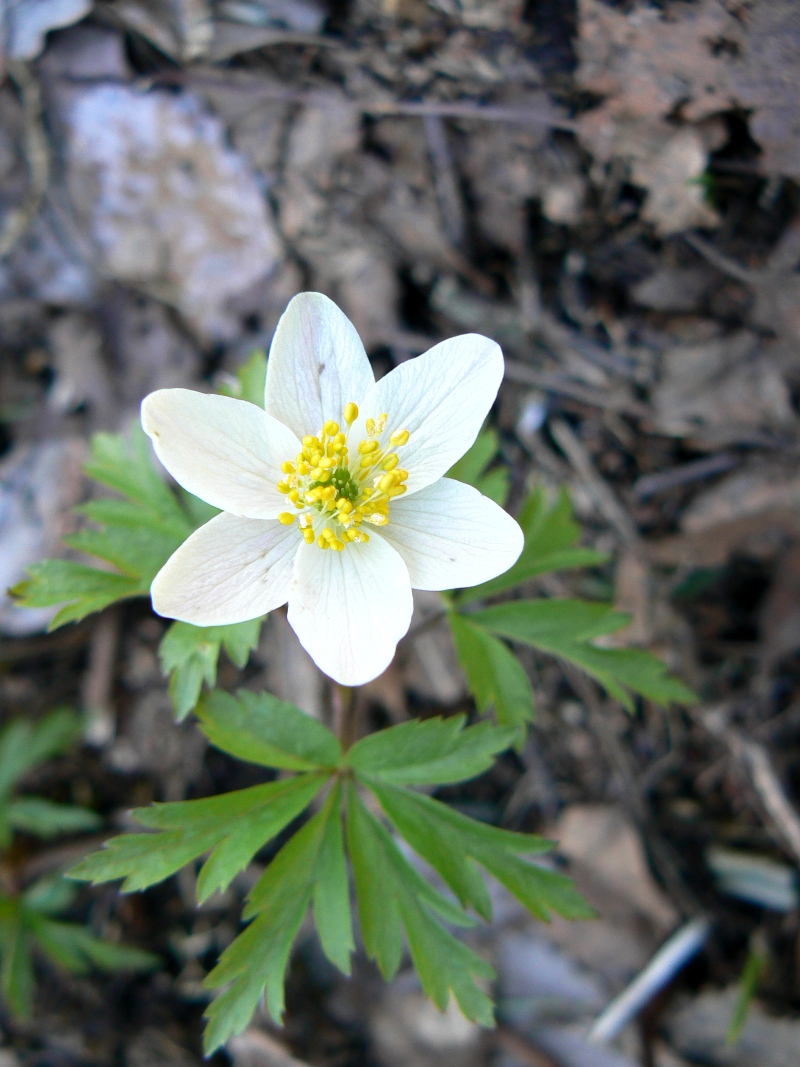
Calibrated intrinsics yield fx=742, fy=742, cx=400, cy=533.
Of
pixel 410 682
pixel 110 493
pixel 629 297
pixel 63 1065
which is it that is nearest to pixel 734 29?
pixel 629 297

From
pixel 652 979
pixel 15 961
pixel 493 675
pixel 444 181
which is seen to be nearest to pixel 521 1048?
pixel 652 979

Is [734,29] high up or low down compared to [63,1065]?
up

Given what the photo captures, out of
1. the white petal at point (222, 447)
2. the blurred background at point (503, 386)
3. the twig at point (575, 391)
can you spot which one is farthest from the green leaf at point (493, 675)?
the twig at point (575, 391)

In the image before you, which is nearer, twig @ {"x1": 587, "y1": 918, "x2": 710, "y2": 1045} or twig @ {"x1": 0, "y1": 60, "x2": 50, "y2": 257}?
twig @ {"x1": 587, "y1": 918, "x2": 710, "y2": 1045}

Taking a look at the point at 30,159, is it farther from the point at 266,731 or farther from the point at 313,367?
the point at 266,731

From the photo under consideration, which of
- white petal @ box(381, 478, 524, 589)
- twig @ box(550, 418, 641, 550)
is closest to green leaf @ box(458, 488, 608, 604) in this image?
white petal @ box(381, 478, 524, 589)

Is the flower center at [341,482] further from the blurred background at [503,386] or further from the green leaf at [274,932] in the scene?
the blurred background at [503,386]

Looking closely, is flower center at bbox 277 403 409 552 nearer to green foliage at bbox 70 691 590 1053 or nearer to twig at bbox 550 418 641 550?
green foliage at bbox 70 691 590 1053

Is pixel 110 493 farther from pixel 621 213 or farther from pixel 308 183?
Result: pixel 621 213
